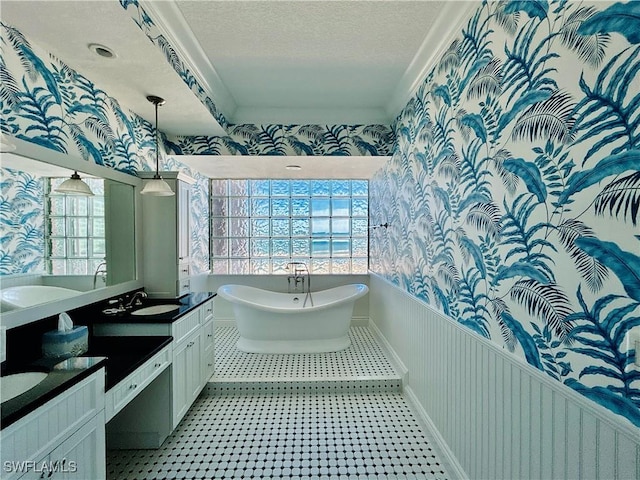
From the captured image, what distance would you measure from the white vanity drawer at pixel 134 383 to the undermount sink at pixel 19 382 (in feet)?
0.91

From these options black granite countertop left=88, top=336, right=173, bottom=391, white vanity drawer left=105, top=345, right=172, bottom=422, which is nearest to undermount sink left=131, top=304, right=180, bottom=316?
black granite countertop left=88, top=336, right=173, bottom=391

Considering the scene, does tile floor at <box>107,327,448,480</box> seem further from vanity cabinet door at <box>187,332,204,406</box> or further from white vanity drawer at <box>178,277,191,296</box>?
white vanity drawer at <box>178,277,191,296</box>

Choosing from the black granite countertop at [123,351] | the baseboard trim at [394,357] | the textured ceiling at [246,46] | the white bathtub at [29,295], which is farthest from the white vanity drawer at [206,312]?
the baseboard trim at [394,357]

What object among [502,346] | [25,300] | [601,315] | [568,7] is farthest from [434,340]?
[25,300]

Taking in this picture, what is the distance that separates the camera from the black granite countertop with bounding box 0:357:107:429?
958 millimetres

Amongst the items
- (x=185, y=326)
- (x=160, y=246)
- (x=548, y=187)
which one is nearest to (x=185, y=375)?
(x=185, y=326)

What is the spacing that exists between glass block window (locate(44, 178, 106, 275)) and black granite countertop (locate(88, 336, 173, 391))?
0.52 metres

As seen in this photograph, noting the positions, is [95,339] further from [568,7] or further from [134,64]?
[568,7]

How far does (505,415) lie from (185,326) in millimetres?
2048

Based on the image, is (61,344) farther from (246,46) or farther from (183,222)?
(246,46)

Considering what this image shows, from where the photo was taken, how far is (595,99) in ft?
3.00

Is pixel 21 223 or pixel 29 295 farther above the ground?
pixel 21 223

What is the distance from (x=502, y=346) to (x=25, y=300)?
243 cm

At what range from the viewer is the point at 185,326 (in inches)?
87.5
